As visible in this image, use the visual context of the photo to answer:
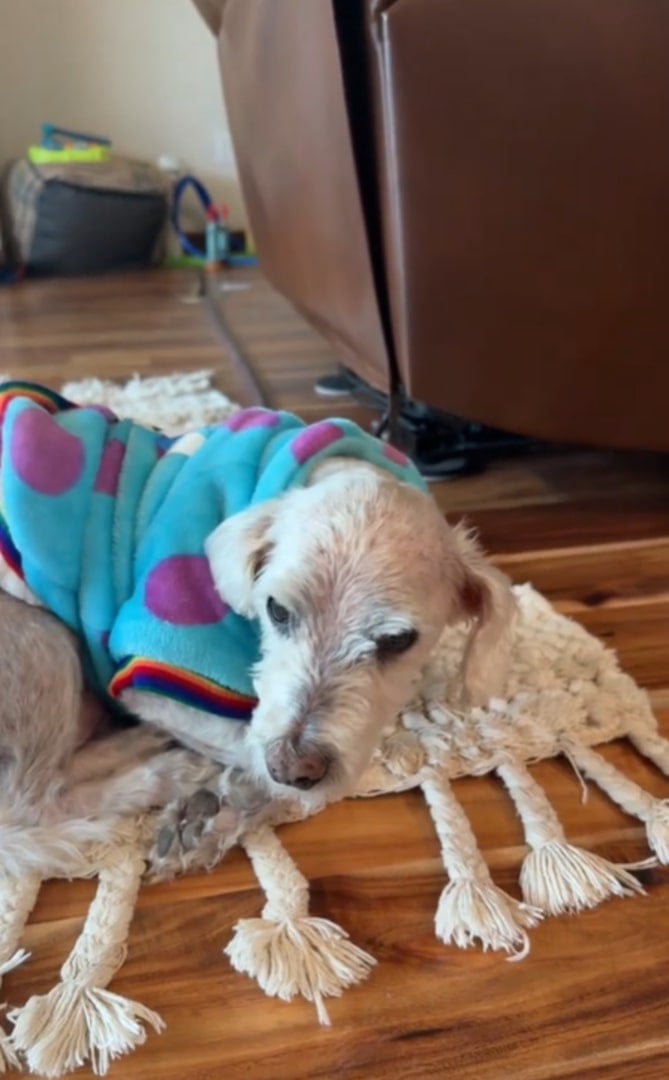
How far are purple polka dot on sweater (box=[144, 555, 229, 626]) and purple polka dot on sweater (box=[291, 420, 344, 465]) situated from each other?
16 centimetres

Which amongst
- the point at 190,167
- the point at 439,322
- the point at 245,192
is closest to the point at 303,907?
Result: the point at 439,322

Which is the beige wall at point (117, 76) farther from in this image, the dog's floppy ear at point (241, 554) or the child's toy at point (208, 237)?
the dog's floppy ear at point (241, 554)

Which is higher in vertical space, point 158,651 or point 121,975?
point 158,651

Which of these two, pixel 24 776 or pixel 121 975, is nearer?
pixel 121 975

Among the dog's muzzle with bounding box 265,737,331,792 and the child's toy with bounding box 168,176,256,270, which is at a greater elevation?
the dog's muzzle with bounding box 265,737,331,792

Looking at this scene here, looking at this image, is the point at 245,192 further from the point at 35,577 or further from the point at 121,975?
the point at 121,975

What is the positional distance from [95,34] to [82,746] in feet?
11.8

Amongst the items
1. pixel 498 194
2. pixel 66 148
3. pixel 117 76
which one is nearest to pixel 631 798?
pixel 498 194

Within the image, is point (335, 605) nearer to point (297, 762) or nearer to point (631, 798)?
point (297, 762)

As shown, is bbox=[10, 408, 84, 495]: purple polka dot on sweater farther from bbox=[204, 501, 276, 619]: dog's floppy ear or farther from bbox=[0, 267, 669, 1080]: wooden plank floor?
bbox=[0, 267, 669, 1080]: wooden plank floor

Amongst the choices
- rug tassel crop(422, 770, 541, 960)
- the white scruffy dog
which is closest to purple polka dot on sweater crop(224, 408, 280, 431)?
the white scruffy dog

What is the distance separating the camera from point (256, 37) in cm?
191

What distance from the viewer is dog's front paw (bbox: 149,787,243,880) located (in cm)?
100

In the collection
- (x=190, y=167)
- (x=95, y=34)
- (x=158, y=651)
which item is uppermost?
(x=95, y=34)
